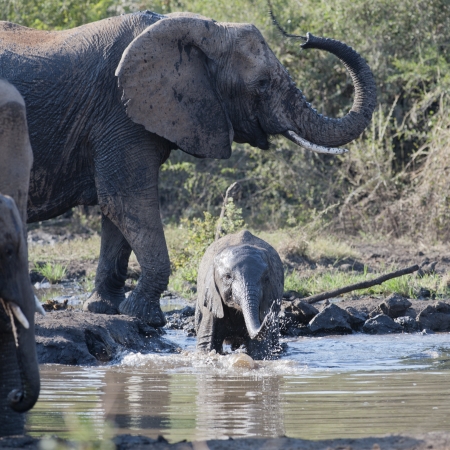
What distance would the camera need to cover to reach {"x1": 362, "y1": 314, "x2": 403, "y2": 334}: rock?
28.7ft

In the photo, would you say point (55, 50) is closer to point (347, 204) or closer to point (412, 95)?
point (347, 204)

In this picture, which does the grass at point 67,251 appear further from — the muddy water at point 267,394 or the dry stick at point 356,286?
the muddy water at point 267,394

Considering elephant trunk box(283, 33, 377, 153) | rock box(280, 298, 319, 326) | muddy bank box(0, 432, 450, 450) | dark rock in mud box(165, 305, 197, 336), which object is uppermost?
elephant trunk box(283, 33, 377, 153)

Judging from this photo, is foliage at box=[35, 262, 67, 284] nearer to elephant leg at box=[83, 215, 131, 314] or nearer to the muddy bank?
elephant leg at box=[83, 215, 131, 314]

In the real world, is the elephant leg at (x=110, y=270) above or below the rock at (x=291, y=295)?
above

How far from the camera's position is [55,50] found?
8.45 m

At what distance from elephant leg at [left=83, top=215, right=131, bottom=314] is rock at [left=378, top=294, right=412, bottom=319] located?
7.45 ft

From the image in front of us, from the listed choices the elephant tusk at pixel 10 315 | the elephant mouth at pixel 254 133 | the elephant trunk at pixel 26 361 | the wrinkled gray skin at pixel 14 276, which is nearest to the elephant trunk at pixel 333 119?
the elephant mouth at pixel 254 133

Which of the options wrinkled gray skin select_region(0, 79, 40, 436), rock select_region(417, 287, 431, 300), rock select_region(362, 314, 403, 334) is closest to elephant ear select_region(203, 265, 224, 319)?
rock select_region(362, 314, 403, 334)

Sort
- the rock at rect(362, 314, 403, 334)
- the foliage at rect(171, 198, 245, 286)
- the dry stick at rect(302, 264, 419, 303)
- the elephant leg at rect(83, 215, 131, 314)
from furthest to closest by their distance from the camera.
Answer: the foliage at rect(171, 198, 245, 286), the dry stick at rect(302, 264, 419, 303), the elephant leg at rect(83, 215, 131, 314), the rock at rect(362, 314, 403, 334)

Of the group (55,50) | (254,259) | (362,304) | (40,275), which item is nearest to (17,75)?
(55,50)

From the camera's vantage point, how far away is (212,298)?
766 centimetres

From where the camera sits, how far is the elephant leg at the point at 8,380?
15.2 ft

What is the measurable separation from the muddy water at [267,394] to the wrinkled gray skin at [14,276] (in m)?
0.24
